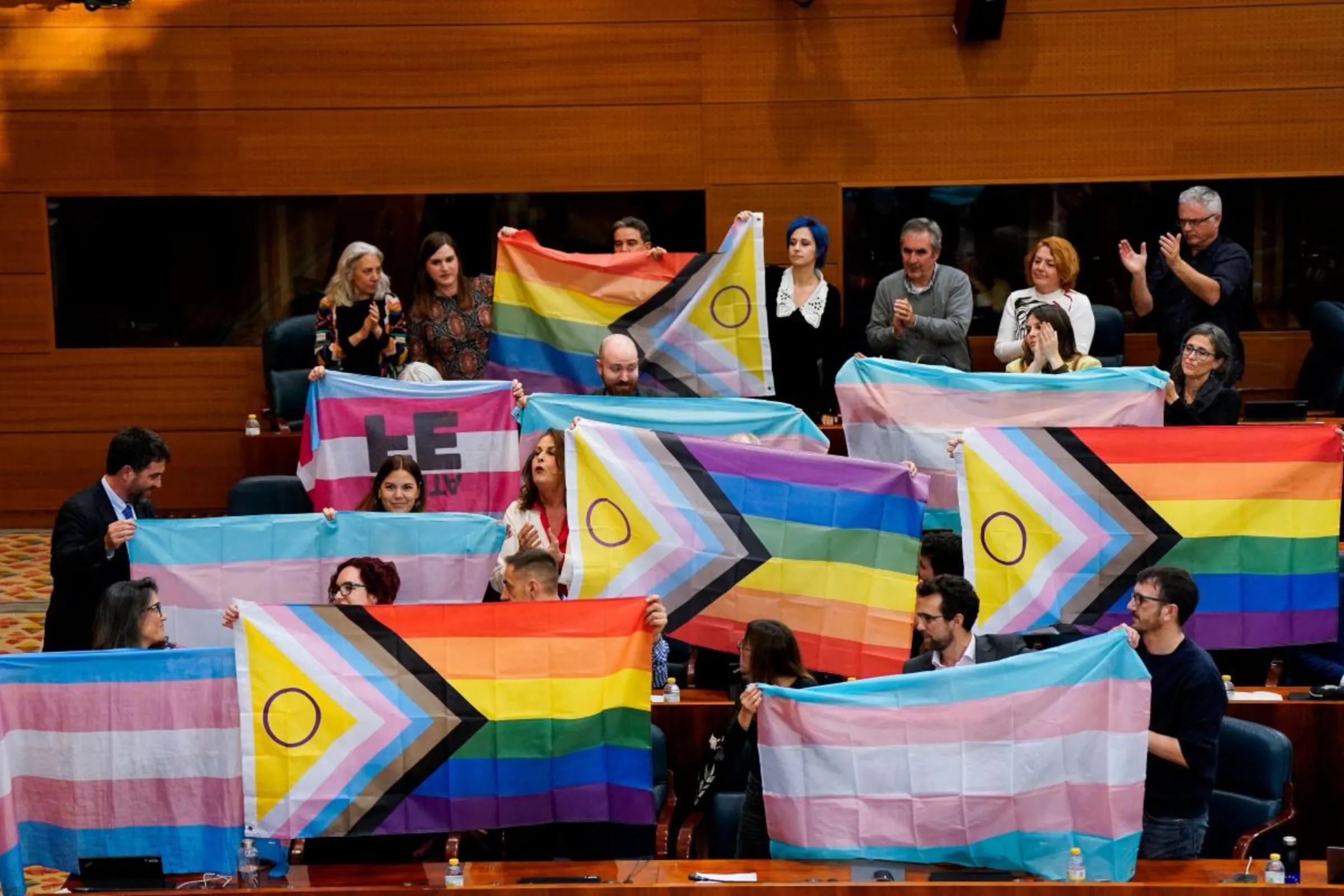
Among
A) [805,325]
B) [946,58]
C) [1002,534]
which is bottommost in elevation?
[1002,534]

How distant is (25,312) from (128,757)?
20.8 feet

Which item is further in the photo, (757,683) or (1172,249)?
(1172,249)

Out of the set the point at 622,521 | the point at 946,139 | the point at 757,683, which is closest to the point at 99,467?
the point at 622,521

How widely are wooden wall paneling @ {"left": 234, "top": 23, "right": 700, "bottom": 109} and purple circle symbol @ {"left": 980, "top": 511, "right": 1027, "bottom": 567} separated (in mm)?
4557

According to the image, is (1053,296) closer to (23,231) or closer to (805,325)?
(805,325)

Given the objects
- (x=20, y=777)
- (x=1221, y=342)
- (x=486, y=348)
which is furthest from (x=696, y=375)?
(x=20, y=777)

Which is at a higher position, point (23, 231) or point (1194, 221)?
point (23, 231)

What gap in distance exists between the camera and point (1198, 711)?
19.8ft

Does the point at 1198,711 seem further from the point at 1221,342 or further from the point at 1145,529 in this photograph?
the point at 1221,342

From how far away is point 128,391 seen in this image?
1143cm

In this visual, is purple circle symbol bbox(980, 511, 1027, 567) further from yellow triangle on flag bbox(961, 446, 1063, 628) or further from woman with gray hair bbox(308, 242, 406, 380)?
woman with gray hair bbox(308, 242, 406, 380)

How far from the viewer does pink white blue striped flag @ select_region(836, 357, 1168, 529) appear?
8188 mm

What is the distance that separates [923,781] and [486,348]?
4.51 metres

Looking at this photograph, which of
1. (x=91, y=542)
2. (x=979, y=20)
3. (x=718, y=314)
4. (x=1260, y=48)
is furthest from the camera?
(x=1260, y=48)
